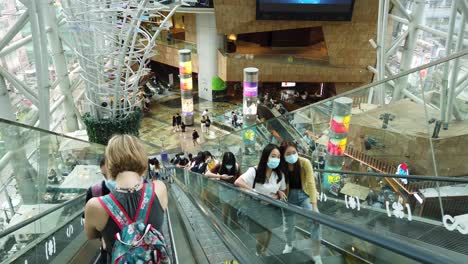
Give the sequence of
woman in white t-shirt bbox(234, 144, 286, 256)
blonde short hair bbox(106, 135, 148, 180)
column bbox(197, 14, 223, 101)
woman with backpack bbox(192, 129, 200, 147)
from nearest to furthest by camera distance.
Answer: blonde short hair bbox(106, 135, 148, 180) → woman in white t-shirt bbox(234, 144, 286, 256) → woman with backpack bbox(192, 129, 200, 147) → column bbox(197, 14, 223, 101)

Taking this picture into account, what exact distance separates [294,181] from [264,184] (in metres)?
0.32

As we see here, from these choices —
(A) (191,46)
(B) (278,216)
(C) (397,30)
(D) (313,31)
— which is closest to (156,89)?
(A) (191,46)

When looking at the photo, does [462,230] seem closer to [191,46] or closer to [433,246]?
[433,246]

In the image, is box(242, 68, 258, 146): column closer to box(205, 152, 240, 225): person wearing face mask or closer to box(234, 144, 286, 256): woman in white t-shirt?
box(205, 152, 240, 225): person wearing face mask

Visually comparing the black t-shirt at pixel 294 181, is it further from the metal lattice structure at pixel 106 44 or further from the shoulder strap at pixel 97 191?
the metal lattice structure at pixel 106 44

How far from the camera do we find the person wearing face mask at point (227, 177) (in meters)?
4.02

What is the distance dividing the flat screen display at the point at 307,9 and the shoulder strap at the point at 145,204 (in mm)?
18311

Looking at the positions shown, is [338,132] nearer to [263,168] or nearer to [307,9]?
[263,168]

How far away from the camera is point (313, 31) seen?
1014 inches

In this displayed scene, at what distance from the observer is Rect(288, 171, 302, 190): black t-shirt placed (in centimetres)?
384

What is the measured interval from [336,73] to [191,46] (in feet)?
31.1

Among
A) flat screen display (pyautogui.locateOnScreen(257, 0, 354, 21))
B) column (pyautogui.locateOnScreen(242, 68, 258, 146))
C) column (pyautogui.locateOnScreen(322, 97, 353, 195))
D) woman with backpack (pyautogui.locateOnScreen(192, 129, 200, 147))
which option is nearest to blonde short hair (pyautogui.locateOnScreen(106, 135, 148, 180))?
column (pyautogui.locateOnScreen(322, 97, 353, 195))

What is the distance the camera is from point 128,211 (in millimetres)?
2016

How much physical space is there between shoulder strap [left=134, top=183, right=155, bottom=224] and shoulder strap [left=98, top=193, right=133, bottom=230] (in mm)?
59
